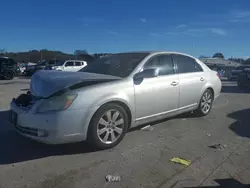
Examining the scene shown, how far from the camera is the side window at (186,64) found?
5445mm

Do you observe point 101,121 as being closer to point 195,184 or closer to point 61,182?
point 61,182

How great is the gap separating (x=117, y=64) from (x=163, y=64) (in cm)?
91

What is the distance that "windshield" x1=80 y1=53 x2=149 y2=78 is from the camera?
185 inches

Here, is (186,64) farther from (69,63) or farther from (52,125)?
(69,63)

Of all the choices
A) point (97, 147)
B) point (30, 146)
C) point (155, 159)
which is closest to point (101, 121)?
point (97, 147)

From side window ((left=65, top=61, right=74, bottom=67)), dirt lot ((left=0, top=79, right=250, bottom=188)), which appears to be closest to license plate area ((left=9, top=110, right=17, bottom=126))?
dirt lot ((left=0, top=79, right=250, bottom=188))

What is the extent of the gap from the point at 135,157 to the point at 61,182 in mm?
1161

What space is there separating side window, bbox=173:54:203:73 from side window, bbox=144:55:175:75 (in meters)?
0.23

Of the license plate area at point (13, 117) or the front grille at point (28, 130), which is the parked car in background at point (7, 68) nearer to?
the license plate area at point (13, 117)

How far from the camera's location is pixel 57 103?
361cm

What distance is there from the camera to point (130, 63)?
4.85 m

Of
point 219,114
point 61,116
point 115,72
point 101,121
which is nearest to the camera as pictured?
point 61,116

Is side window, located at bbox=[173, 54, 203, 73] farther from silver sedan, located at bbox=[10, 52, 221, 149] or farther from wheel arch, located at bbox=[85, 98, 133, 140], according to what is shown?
wheel arch, located at bbox=[85, 98, 133, 140]

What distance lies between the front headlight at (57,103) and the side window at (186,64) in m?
2.65
